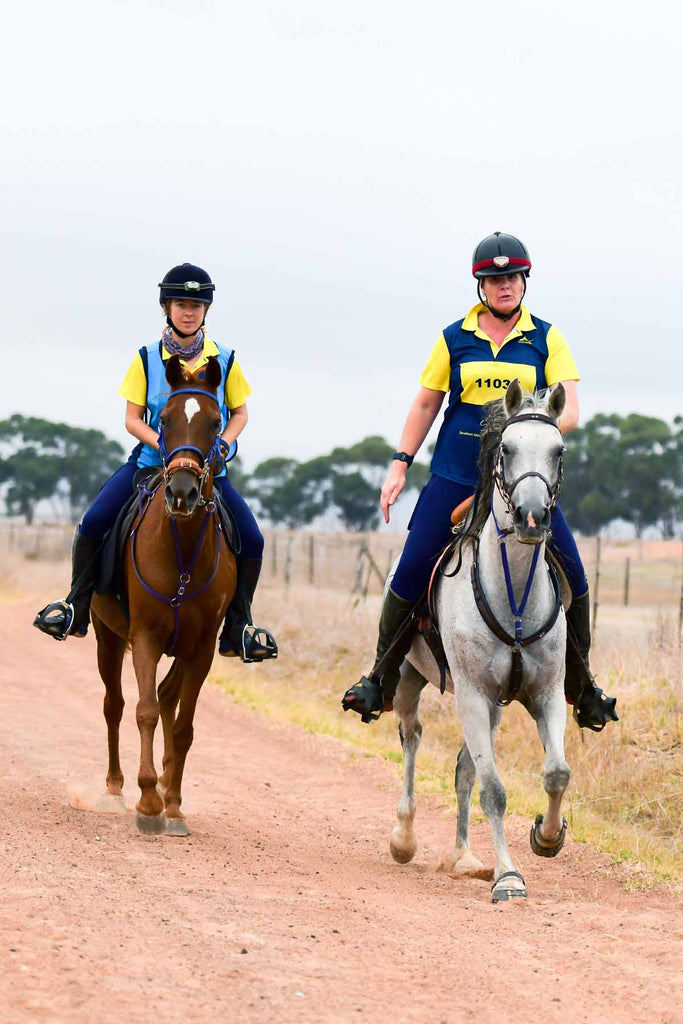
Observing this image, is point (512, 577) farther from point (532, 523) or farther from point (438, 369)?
point (438, 369)

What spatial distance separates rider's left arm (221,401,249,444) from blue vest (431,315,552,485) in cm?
150

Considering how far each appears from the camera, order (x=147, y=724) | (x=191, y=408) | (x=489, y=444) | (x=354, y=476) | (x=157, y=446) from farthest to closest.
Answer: (x=354, y=476) < (x=157, y=446) < (x=147, y=724) < (x=191, y=408) < (x=489, y=444)

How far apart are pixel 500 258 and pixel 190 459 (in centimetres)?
217

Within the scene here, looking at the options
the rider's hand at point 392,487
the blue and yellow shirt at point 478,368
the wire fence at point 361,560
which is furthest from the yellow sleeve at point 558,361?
the wire fence at point 361,560

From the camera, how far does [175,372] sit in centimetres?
815

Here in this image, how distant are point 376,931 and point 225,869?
1.64m

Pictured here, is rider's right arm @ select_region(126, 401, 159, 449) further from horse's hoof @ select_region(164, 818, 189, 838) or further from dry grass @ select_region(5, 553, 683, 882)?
dry grass @ select_region(5, 553, 683, 882)

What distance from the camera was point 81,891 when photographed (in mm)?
6066

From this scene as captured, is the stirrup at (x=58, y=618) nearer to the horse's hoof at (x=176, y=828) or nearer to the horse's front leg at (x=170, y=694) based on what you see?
the horse's front leg at (x=170, y=694)

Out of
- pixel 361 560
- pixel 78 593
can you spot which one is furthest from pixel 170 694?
pixel 361 560

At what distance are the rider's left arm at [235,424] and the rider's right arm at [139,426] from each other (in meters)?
0.47

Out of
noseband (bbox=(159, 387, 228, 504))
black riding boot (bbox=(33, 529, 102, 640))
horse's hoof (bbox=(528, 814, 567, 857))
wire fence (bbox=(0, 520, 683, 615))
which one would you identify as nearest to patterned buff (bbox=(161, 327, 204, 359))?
noseband (bbox=(159, 387, 228, 504))

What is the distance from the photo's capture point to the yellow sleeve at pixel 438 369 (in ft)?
26.0

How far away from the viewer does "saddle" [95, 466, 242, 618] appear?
879 centimetres
